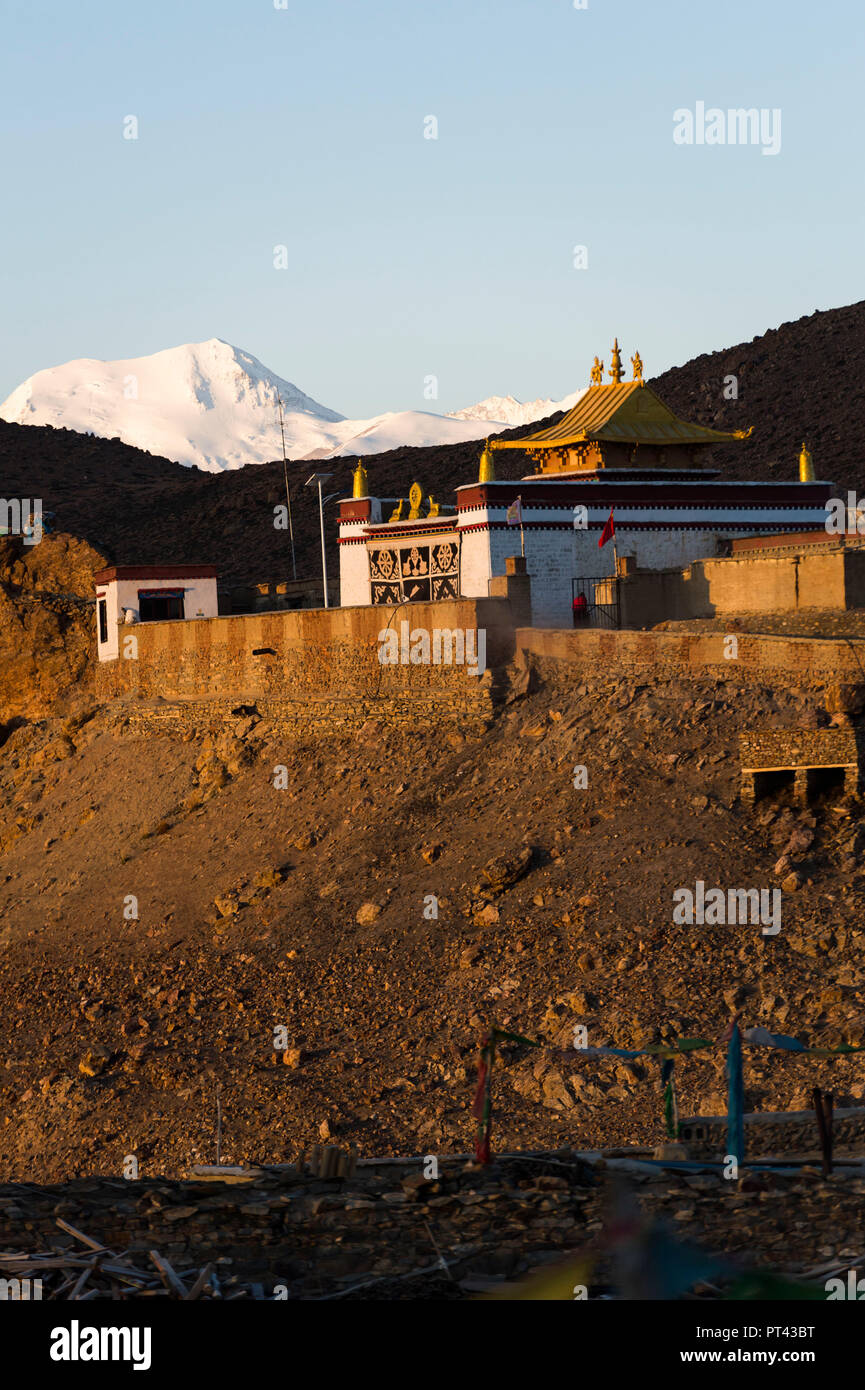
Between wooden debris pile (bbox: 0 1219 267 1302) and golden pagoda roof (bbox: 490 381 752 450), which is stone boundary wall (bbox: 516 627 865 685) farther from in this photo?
wooden debris pile (bbox: 0 1219 267 1302)

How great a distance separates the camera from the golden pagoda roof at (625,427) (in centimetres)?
3397

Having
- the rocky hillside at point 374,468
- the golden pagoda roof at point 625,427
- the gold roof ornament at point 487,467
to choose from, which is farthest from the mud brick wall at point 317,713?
the rocky hillside at point 374,468

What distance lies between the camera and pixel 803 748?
22.0 meters

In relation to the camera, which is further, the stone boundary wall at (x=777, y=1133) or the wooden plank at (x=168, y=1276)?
the stone boundary wall at (x=777, y=1133)

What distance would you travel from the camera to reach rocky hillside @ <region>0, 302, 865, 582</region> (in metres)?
69.7

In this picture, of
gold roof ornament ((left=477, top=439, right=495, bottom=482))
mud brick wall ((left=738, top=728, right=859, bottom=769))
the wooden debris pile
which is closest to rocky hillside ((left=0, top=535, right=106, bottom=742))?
gold roof ornament ((left=477, top=439, right=495, bottom=482))

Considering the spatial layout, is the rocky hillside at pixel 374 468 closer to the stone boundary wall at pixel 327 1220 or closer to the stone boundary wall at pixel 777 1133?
the stone boundary wall at pixel 777 1133

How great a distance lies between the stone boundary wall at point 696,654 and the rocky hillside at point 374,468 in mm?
33961

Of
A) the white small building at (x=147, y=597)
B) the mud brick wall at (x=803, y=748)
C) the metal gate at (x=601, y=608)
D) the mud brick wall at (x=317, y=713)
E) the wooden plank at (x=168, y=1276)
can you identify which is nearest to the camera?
the wooden plank at (x=168, y=1276)

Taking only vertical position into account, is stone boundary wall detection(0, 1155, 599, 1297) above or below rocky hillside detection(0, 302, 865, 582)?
below

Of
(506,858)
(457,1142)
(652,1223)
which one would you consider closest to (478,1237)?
(652,1223)

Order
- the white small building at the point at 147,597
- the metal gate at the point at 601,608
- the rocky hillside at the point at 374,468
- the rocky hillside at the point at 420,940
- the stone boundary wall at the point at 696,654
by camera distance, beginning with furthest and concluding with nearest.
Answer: the rocky hillside at the point at 374,468 → the white small building at the point at 147,597 → the metal gate at the point at 601,608 → the stone boundary wall at the point at 696,654 → the rocky hillside at the point at 420,940

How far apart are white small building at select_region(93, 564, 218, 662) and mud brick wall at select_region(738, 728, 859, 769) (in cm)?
1501
